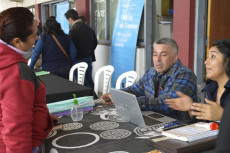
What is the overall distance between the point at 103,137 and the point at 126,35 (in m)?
3.21

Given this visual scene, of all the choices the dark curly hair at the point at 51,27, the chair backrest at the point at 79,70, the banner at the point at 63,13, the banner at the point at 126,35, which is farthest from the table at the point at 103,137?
the banner at the point at 63,13

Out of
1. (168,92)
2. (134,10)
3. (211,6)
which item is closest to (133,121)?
(168,92)

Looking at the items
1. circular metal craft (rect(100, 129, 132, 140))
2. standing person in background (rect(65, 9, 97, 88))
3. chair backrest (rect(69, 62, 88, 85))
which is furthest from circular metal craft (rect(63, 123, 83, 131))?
standing person in background (rect(65, 9, 97, 88))

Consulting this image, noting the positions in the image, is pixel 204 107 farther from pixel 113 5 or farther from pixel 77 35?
pixel 113 5

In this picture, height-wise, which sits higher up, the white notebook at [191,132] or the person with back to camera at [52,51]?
the person with back to camera at [52,51]

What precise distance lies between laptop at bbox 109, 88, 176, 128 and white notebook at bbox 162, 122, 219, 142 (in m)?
0.25

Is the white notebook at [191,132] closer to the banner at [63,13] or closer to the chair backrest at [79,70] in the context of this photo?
the chair backrest at [79,70]

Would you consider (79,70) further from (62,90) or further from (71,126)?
(71,126)

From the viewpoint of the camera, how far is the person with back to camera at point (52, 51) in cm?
376

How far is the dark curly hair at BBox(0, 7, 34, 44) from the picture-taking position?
119 centimetres

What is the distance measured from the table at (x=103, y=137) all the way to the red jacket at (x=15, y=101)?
196mm

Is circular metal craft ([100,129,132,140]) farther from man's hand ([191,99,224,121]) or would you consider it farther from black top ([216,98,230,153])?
black top ([216,98,230,153])

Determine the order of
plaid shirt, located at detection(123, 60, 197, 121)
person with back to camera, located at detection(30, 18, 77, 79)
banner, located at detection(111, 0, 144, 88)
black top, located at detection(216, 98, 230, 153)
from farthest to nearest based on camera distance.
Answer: banner, located at detection(111, 0, 144, 88) < person with back to camera, located at detection(30, 18, 77, 79) < plaid shirt, located at detection(123, 60, 197, 121) < black top, located at detection(216, 98, 230, 153)

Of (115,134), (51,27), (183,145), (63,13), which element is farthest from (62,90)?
(63,13)
